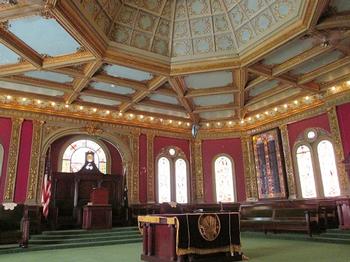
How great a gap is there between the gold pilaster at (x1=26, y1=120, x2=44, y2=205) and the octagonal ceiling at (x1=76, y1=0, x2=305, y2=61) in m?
5.49

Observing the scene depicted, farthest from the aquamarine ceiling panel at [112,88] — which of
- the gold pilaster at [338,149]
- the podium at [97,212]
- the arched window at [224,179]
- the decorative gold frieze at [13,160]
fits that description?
the gold pilaster at [338,149]

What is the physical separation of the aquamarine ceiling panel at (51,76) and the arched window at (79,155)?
3360mm

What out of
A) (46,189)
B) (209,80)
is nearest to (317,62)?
(209,80)

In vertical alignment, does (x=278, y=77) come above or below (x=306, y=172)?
above

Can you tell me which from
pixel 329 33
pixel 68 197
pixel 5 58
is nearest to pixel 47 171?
pixel 68 197

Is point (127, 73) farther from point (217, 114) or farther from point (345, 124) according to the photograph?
point (345, 124)

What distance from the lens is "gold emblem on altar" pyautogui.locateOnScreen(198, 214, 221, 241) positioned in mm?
6214

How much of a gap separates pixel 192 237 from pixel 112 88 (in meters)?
7.73

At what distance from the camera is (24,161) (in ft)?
39.3

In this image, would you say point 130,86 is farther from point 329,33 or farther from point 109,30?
point 329,33

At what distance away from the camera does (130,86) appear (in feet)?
37.8

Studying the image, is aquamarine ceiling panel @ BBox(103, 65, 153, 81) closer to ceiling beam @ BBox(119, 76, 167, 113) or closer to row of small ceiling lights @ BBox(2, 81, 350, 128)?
ceiling beam @ BBox(119, 76, 167, 113)

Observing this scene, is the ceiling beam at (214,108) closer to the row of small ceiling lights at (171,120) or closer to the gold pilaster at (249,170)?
the row of small ceiling lights at (171,120)

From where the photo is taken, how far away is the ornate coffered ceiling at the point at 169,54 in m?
8.02
